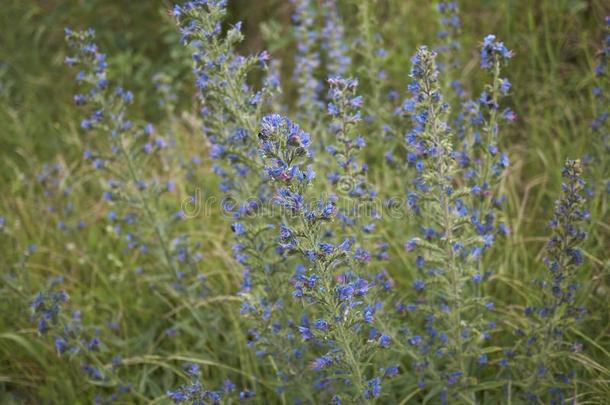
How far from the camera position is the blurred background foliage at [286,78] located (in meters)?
4.57

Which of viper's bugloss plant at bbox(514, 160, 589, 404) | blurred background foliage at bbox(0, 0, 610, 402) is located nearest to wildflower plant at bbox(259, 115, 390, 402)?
viper's bugloss plant at bbox(514, 160, 589, 404)

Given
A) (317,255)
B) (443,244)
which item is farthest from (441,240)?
(317,255)

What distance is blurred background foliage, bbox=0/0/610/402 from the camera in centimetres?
457

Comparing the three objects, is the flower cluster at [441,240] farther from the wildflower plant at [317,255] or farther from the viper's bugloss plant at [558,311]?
the wildflower plant at [317,255]

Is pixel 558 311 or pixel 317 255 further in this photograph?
pixel 558 311

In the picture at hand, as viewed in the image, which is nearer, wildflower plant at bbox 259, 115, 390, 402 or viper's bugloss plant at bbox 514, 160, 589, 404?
wildflower plant at bbox 259, 115, 390, 402

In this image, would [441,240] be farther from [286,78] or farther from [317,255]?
[286,78]

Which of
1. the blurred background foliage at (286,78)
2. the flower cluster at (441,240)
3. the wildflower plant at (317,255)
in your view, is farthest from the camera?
the blurred background foliage at (286,78)

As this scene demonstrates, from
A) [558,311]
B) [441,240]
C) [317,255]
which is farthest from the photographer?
[558,311]

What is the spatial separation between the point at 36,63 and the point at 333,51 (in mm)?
4644

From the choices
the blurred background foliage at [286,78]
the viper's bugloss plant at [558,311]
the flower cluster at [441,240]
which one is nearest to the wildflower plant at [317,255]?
the flower cluster at [441,240]

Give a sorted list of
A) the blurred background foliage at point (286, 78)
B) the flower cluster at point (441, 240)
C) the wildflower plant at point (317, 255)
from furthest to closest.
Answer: the blurred background foliage at point (286, 78) < the flower cluster at point (441, 240) < the wildflower plant at point (317, 255)

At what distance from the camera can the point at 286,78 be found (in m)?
7.46

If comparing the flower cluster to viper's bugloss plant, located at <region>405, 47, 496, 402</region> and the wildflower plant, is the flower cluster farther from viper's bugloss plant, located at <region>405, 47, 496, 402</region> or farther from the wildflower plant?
the wildflower plant
